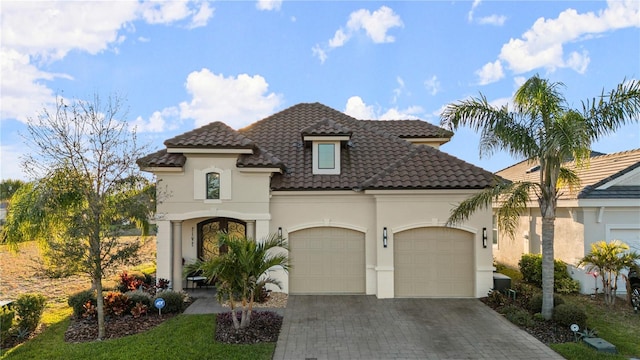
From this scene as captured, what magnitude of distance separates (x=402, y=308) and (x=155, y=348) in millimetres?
→ 7009

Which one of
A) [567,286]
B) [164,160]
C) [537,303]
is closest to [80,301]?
Answer: [164,160]

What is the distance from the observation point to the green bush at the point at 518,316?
31.3ft

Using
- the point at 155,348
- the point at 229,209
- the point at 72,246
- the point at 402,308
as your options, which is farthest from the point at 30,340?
the point at 402,308

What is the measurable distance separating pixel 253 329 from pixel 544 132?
9.21 meters

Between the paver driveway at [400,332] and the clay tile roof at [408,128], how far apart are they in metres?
7.74

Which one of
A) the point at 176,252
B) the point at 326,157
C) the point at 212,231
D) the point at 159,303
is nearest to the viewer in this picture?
the point at 159,303

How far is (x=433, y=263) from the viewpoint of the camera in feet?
41.5

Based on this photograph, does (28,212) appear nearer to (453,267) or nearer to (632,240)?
(453,267)

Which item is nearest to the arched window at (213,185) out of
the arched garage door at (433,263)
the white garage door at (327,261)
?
the white garage door at (327,261)

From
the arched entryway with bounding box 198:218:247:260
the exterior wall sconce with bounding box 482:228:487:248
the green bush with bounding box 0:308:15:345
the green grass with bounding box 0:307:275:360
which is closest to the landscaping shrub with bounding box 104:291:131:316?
the green grass with bounding box 0:307:275:360

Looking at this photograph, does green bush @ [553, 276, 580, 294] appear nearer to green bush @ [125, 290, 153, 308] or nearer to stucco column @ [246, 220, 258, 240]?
stucco column @ [246, 220, 258, 240]

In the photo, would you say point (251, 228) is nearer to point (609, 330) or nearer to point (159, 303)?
point (159, 303)

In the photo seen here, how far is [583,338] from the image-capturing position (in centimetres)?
850

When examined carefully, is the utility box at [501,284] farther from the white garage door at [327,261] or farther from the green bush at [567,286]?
the white garage door at [327,261]
